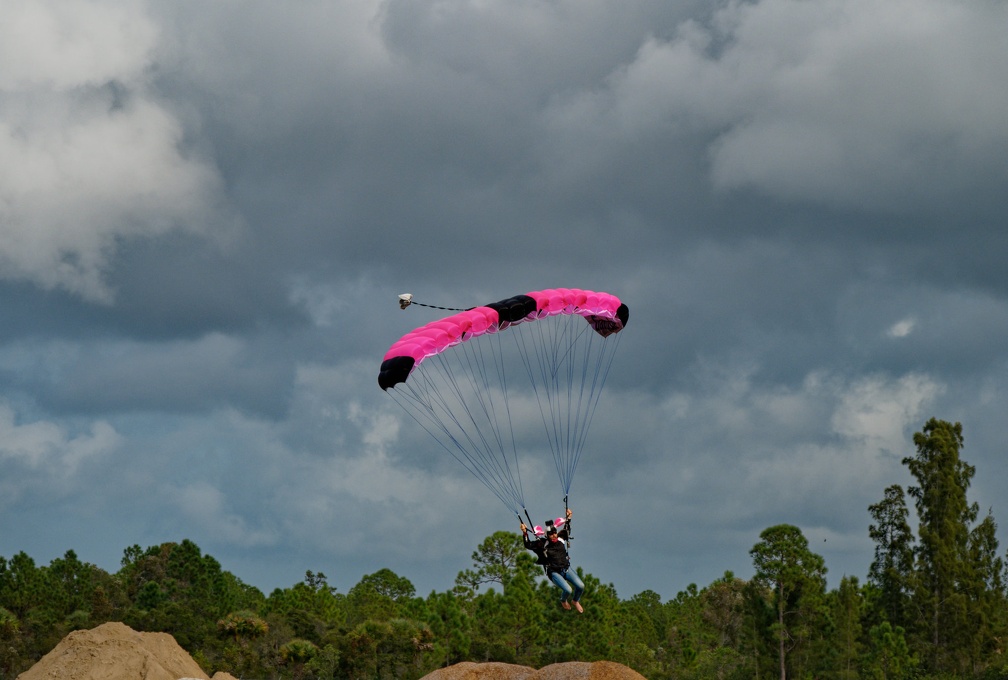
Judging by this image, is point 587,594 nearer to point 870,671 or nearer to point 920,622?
point 870,671

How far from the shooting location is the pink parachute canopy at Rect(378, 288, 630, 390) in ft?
104

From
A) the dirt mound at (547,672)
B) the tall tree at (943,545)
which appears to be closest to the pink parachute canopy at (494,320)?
the dirt mound at (547,672)

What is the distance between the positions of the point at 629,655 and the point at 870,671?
14.6 metres

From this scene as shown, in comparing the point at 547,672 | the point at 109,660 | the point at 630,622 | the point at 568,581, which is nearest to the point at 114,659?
the point at 109,660

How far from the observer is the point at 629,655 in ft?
235

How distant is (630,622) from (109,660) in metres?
43.4

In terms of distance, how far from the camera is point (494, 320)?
116ft

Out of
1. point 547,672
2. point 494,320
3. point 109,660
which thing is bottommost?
point 547,672

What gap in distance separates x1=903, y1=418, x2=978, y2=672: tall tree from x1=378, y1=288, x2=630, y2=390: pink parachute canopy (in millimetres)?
44102

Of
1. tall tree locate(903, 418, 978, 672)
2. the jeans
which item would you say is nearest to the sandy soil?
the jeans

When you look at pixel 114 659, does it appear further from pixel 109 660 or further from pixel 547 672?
pixel 547 672

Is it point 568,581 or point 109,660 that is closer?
point 568,581

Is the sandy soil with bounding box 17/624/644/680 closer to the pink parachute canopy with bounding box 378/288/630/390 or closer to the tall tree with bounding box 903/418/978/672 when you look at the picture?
the pink parachute canopy with bounding box 378/288/630/390

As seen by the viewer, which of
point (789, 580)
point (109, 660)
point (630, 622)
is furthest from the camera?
point (630, 622)
